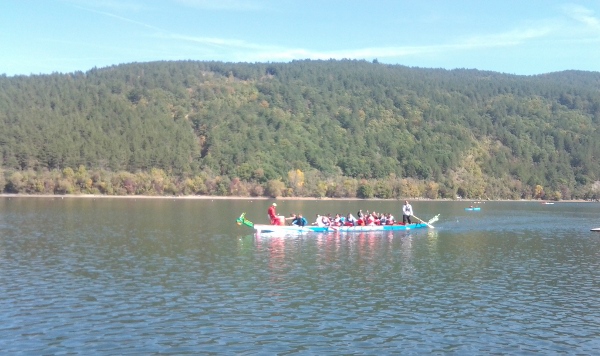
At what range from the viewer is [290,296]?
1072 inches

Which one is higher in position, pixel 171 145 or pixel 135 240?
pixel 171 145

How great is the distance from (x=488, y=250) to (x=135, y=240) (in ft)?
87.3

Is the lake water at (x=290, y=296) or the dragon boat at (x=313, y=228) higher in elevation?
the dragon boat at (x=313, y=228)

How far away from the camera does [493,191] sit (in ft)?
594

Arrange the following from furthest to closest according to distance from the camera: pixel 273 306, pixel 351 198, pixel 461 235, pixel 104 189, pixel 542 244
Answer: pixel 351 198 < pixel 104 189 < pixel 461 235 < pixel 542 244 < pixel 273 306

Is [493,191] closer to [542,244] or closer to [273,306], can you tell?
[542,244]

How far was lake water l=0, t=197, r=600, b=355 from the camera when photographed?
67.5ft

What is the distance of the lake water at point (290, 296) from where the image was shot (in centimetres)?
2058

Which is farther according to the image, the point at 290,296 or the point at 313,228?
the point at 313,228

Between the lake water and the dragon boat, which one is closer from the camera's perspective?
the lake water

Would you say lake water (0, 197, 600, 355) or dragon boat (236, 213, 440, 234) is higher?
dragon boat (236, 213, 440, 234)

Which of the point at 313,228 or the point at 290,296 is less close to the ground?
the point at 313,228

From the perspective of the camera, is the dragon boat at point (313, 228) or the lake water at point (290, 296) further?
the dragon boat at point (313, 228)

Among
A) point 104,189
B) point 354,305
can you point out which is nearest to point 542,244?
point 354,305
